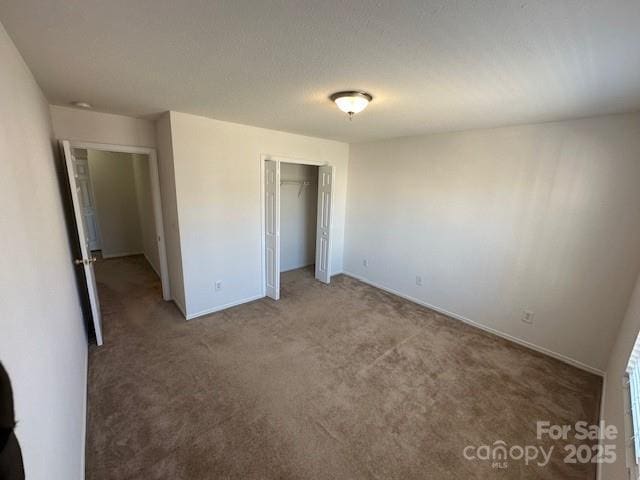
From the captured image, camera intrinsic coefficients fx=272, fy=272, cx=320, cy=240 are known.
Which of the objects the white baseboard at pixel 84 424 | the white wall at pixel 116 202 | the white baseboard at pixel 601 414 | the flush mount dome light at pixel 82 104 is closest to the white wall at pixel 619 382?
the white baseboard at pixel 601 414

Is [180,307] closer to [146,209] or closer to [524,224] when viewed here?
[146,209]

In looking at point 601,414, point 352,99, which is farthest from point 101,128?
point 601,414

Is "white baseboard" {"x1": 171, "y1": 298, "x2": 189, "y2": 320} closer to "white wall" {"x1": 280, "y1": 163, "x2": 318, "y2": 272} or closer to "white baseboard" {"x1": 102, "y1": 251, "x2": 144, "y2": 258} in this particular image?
"white wall" {"x1": 280, "y1": 163, "x2": 318, "y2": 272}

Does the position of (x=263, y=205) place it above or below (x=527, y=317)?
above

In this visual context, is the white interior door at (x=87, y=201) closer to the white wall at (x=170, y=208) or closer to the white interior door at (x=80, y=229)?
the white wall at (x=170, y=208)

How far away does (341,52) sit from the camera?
1.42 metres

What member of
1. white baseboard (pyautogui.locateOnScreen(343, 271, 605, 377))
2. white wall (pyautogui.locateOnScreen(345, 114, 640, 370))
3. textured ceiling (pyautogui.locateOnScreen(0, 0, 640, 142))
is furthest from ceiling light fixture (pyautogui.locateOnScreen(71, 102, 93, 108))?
white baseboard (pyautogui.locateOnScreen(343, 271, 605, 377))

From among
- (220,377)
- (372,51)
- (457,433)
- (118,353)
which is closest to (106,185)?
(118,353)

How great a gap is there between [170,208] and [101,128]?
3.38 feet

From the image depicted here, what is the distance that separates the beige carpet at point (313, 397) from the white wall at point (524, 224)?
41 centimetres

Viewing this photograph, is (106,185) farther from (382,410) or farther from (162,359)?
(382,410)

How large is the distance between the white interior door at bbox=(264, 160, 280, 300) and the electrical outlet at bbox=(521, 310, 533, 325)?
2.94 m

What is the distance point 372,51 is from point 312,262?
14.4 ft

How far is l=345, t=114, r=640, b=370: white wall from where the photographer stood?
238 cm
